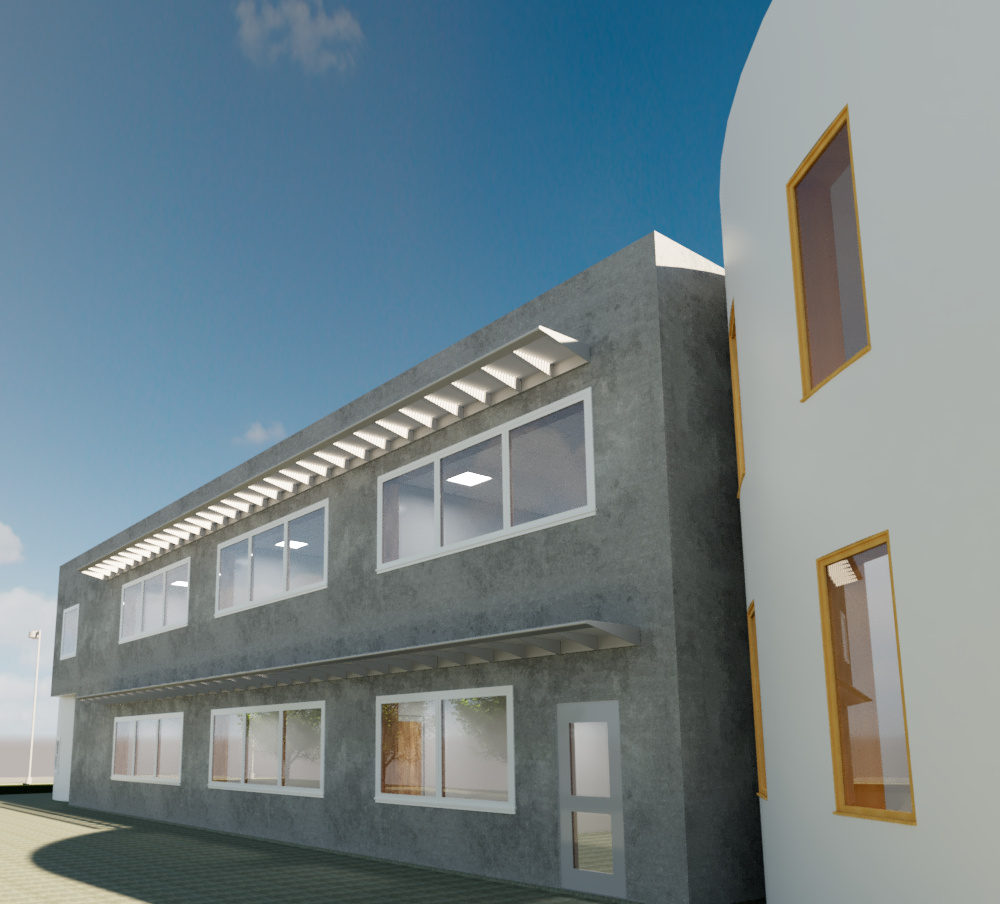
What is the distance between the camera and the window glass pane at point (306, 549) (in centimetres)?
1578

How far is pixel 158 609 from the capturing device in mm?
21859

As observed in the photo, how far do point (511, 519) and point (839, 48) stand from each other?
21.7 ft

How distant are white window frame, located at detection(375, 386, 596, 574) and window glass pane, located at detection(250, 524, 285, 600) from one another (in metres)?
3.46

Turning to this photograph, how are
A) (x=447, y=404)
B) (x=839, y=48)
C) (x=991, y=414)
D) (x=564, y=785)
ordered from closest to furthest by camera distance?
(x=991, y=414) < (x=839, y=48) < (x=564, y=785) < (x=447, y=404)

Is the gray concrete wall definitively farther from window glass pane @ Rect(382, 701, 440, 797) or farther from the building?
window glass pane @ Rect(382, 701, 440, 797)

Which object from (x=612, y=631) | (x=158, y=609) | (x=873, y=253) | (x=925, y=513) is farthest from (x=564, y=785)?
(x=158, y=609)

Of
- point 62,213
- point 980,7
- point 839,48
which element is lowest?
point 980,7

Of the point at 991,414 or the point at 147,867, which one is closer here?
the point at 991,414

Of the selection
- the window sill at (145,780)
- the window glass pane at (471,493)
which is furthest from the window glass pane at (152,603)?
the window glass pane at (471,493)

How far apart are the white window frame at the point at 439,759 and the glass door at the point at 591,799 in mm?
855

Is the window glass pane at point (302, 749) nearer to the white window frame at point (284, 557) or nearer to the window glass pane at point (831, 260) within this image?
the white window frame at point (284, 557)

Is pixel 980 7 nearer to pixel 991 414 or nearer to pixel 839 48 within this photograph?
pixel 839 48

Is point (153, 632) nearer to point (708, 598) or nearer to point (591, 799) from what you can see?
point (591, 799)

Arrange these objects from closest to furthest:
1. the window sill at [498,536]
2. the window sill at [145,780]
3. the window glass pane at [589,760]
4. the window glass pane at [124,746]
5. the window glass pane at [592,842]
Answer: the window glass pane at [592,842] < the window glass pane at [589,760] < the window sill at [498,536] < the window sill at [145,780] < the window glass pane at [124,746]
